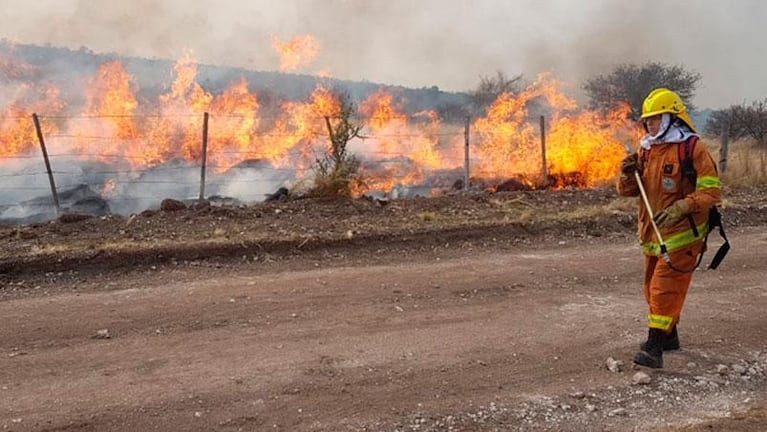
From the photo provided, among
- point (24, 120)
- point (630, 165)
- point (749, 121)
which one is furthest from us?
point (749, 121)

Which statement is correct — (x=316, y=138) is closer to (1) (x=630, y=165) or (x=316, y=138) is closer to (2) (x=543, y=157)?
(2) (x=543, y=157)

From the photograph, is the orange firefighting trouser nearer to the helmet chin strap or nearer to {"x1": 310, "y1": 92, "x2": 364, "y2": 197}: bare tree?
the helmet chin strap

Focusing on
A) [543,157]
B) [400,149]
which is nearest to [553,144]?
[543,157]

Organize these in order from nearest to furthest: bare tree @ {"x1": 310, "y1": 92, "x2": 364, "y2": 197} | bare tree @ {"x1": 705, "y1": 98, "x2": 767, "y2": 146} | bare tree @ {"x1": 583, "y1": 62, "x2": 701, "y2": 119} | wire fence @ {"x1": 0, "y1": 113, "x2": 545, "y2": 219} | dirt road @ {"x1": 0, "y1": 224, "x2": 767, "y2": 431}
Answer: dirt road @ {"x1": 0, "y1": 224, "x2": 767, "y2": 431}, bare tree @ {"x1": 310, "y1": 92, "x2": 364, "y2": 197}, wire fence @ {"x1": 0, "y1": 113, "x2": 545, "y2": 219}, bare tree @ {"x1": 705, "y1": 98, "x2": 767, "y2": 146}, bare tree @ {"x1": 583, "y1": 62, "x2": 701, "y2": 119}

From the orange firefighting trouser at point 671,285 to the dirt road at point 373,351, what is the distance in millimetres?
346

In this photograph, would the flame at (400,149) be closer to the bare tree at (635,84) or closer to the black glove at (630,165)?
the bare tree at (635,84)

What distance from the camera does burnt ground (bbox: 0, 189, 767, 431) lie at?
150 inches

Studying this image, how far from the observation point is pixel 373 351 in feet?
15.6

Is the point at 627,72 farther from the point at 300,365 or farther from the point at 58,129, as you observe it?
the point at 300,365

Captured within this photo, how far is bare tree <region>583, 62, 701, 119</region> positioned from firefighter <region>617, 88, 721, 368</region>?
1925 cm

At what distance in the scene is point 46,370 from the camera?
14.4 ft

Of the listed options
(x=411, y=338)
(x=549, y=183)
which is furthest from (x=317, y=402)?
(x=549, y=183)

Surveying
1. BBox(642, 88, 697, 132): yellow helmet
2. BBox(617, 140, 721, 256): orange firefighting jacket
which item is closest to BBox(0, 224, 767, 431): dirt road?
BBox(617, 140, 721, 256): orange firefighting jacket

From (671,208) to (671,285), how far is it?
22.1 inches
